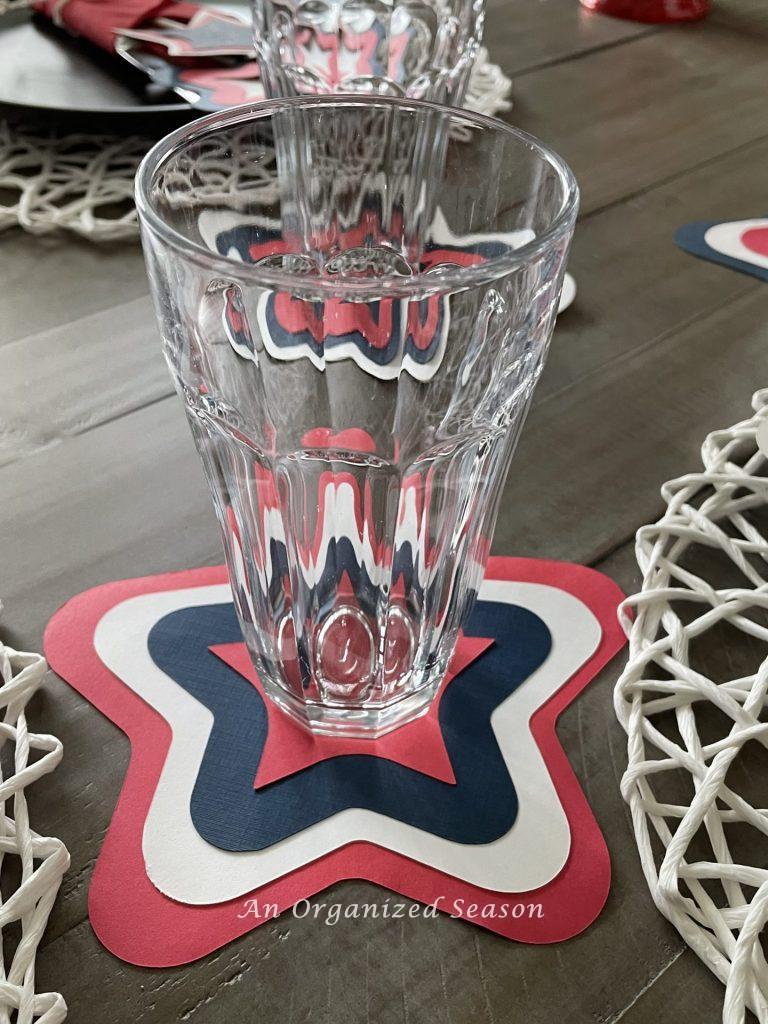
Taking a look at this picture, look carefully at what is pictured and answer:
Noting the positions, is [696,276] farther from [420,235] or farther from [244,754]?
[244,754]

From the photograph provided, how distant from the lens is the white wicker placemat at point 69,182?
66cm

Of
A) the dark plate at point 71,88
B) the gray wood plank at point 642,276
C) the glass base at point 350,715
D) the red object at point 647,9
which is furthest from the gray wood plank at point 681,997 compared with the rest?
the red object at point 647,9

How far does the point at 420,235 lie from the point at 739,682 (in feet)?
0.71

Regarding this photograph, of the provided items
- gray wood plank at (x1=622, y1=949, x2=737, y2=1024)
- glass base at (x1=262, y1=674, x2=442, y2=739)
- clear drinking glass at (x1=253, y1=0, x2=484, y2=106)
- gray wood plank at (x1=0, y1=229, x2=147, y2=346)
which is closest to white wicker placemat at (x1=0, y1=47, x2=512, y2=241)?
gray wood plank at (x1=0, y1=229, x2=147, y2=346)

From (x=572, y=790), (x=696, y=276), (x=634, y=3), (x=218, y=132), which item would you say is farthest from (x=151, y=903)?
(x=634, y=3)

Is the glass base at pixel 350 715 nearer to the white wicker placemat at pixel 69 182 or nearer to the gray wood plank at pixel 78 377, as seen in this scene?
the gray wood plank at pixel 78 377

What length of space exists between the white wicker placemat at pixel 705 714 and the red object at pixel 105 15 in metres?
0.55

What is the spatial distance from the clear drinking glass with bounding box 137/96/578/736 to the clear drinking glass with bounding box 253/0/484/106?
0.18m

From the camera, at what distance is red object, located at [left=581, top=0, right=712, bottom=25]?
102 cm

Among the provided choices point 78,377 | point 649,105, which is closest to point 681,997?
point 78,377

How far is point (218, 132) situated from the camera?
14.0 inches

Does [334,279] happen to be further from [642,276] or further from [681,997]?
[642,276]

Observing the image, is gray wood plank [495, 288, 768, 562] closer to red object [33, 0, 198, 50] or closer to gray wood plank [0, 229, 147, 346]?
gray wood plank [0, 229, 147, 346]

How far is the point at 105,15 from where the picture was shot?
2.51 ft
